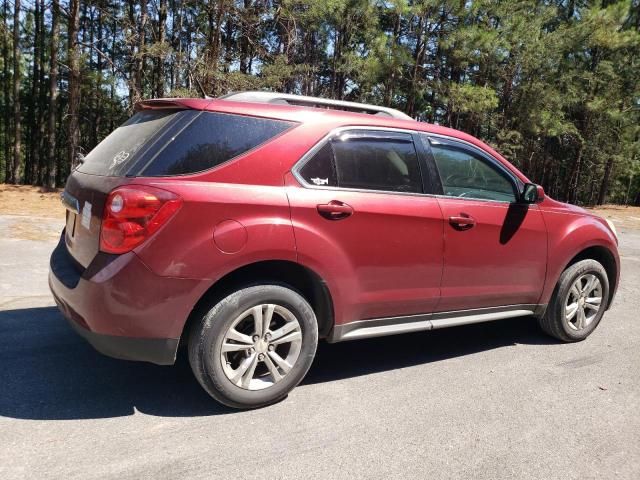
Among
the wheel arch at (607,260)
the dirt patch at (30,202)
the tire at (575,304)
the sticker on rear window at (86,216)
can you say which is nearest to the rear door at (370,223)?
the sticker on rear window at (86,216)

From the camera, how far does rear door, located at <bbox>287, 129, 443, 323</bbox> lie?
3.21 m

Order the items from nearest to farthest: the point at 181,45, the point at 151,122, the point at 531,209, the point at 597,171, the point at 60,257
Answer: the point at 151,122, the point at 60,257, the point at 531,209, the point at 181,45, the point at 597,171

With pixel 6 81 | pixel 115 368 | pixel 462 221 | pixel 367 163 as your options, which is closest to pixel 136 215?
pixel 115 368

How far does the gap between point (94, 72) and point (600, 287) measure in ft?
97.8

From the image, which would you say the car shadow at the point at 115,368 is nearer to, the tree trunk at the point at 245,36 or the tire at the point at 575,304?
the tire at the point at 575,304

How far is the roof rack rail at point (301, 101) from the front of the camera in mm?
3445

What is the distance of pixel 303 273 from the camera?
3.26 m

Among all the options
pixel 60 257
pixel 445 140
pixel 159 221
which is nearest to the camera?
pixel 159 221

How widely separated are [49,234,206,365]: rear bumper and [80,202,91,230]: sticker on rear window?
275 mm

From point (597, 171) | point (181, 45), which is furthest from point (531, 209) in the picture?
point (597, 171)

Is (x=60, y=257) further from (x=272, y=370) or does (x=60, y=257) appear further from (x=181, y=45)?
(x=181, y=45)

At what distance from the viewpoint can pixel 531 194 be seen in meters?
4.17

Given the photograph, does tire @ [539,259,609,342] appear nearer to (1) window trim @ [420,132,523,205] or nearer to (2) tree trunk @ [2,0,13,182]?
(1) window trim @ [420,132,523,205]

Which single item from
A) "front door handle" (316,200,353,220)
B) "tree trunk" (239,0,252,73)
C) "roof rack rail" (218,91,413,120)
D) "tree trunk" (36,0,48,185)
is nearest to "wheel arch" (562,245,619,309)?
"roof rack rail" (218,91,413,120)
